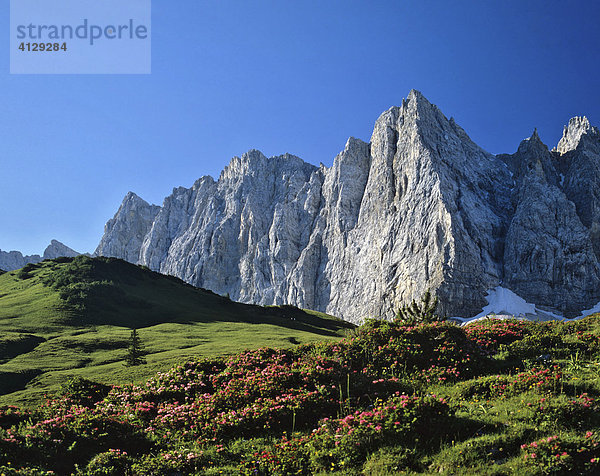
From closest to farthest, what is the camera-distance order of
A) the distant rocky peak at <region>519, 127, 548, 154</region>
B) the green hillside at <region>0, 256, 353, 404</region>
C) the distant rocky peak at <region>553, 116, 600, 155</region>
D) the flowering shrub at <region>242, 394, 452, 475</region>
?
the flowering shrub at <region>242, 394, 452, 475</region>
the green hillside at <region>0, 256, 353, 404</region>
the distant rocky peak at <region>519, 127, 548, 154</region>
the distant rocky peak at <region>553, 116, 600, 155</region>

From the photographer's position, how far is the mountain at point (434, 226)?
12325 centimetres

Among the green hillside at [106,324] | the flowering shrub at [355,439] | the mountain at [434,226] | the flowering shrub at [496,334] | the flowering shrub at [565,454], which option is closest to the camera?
the flowering shrub at [565,454]

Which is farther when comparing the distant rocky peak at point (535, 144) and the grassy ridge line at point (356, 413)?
the distant rocky peak at point (535, 144)

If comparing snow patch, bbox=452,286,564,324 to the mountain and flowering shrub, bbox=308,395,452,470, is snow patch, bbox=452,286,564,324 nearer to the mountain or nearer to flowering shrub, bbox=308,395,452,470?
the mountain

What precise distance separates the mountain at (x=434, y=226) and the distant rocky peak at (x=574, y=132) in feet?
2.25

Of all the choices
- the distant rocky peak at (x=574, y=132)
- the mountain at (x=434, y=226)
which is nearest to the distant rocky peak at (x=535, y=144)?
the mountain at (x=434, y=226)

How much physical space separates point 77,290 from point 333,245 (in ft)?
382

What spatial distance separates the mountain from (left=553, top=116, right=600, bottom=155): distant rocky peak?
2.25ft

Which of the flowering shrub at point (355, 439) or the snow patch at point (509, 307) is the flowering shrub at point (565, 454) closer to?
the flowering shrub at point (355, 439)

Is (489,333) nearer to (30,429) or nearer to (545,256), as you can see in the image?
(30,429)

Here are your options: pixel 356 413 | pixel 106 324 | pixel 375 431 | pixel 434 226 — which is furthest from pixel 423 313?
pixel 434 226

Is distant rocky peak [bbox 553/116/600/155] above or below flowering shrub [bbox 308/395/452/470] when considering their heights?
above

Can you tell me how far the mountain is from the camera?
123m

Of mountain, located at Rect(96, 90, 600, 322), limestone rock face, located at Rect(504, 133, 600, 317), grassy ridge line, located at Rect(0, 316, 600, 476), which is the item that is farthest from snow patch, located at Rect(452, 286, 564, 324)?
grassy ridge line, located at Rect(0, 316, 600, 476)
